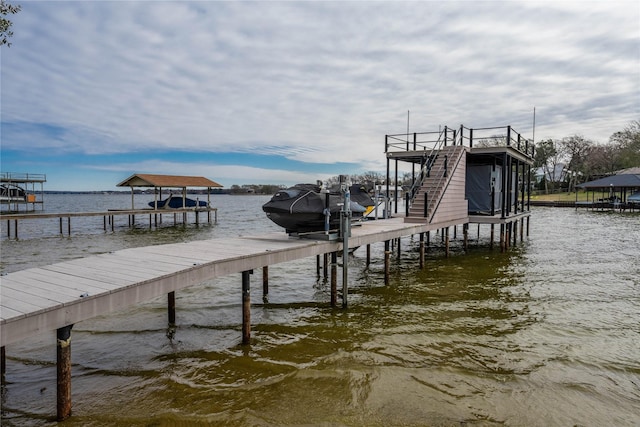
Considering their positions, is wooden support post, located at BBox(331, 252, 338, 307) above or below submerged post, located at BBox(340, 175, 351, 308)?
below

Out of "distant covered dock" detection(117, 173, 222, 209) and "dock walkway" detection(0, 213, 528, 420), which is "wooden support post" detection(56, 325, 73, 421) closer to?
"dock walkway" detection(0, 213, 528, 420)

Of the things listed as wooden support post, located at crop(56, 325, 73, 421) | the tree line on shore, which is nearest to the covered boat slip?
wooden support post, located at crop(56, 325, 73, 421)

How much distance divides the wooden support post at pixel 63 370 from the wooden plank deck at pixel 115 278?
9.1 inches

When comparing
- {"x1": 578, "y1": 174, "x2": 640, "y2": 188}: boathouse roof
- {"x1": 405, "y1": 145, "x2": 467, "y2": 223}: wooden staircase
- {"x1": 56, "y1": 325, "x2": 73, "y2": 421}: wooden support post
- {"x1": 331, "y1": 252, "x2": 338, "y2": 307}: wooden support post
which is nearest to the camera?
{"x1": 56, "y1": 325, "x2": 73, "y2": 421}: wooden support post

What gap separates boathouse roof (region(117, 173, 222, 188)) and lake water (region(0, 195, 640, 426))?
78.0ft

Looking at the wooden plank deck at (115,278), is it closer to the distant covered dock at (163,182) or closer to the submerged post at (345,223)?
the submerged post at (345,223)

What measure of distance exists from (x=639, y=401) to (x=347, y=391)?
3951 mm

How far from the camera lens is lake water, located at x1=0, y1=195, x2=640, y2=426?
209 inches

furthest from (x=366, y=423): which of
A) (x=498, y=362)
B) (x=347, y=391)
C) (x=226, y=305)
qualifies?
(x=226, y=305)

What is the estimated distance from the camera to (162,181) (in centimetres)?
3456

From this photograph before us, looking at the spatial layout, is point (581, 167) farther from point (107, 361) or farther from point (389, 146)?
point (107, 361)

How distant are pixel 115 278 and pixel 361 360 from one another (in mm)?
4025

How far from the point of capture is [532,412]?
5.35 m

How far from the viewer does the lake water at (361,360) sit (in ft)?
17.5
